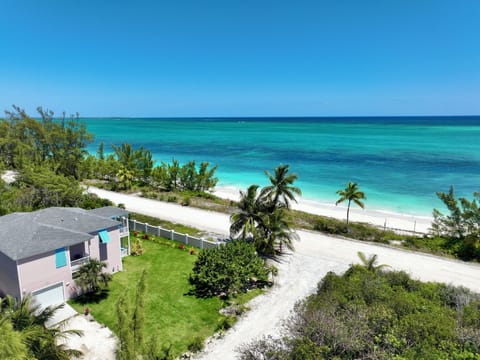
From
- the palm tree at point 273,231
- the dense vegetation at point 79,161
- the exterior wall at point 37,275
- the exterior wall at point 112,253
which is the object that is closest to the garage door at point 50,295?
the exterior wall at point 37,275

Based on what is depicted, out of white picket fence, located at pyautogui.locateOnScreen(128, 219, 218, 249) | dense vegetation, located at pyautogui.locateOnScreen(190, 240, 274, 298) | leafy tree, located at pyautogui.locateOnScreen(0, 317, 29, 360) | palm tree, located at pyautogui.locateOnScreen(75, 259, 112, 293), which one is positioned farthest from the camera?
white picket fence, located at pyautogui.locateOnScreen(128, 219, 218, 249)

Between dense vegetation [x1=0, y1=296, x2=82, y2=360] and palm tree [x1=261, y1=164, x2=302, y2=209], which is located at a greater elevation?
palm tree [x1=261, y1=164, x2=302, y2=209]

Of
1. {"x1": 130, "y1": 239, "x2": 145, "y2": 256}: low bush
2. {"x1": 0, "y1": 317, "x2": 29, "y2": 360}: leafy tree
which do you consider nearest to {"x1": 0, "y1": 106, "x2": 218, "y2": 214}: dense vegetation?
{"x1": 130, "y1": 239, "x2": 145, "y2": 256}: low bush

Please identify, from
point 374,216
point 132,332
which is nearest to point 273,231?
point 132,332

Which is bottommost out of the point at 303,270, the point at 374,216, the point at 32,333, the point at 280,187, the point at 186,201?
the point at 374,216

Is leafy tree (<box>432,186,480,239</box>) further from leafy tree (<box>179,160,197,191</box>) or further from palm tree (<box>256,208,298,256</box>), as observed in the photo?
leafy tree (<box>179,160,197,191</box>)

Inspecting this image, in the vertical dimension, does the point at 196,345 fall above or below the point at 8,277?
below

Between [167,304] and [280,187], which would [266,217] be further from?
[167,304]
